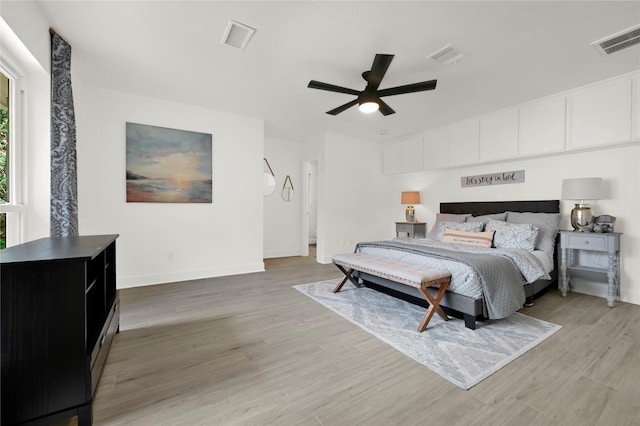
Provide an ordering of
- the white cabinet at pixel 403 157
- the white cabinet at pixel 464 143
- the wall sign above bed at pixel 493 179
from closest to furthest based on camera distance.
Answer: the wall sign above bed at pixel 493 179 < the white cabinet at pixel 464 143 < the white cabinet at pixel 403 157

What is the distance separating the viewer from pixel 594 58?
2.74m

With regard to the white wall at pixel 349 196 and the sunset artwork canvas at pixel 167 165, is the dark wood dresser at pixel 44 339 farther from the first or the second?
the white wall at pixel 349 196

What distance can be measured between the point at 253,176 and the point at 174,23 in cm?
258

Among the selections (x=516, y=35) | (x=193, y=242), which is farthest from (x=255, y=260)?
(x=516, y=35)

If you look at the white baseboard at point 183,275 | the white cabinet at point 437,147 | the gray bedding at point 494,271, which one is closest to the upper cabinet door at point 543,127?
the white cabinet at point 437,147

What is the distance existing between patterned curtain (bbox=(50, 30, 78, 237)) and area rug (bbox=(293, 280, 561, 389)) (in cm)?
263

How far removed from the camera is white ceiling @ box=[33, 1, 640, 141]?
2.12 meters

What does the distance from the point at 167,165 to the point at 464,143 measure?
4698 millimetres

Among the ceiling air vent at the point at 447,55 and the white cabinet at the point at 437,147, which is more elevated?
the ceiling air vent at the point at 447,55

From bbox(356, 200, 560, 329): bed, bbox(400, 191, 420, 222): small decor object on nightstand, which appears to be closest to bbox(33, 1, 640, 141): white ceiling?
bbox(356, 200, 560, 329): bed

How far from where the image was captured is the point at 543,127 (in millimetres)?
3678

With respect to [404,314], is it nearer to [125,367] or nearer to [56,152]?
[125,367]

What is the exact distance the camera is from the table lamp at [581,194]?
3.23 m

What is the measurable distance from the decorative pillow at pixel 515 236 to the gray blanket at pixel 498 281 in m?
0.76
